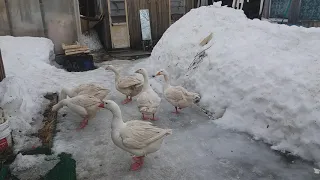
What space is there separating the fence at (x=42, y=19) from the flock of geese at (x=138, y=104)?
5.44m

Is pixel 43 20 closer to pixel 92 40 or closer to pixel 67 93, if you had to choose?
pixel 92 40

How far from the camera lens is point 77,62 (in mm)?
10258

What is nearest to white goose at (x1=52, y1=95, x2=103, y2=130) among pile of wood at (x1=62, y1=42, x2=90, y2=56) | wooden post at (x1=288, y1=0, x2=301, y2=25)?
pile of wood at (x1=62, y1=42, x2=90, y2=56)

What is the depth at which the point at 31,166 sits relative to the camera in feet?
13.8

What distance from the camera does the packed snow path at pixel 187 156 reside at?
13.4 ft

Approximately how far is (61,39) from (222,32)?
676cm

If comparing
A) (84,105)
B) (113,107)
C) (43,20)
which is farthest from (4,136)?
(43,20)

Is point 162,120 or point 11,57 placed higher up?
point 11,57

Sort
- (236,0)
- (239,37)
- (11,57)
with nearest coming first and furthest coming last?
(239,37) < (11,57) < (236,0)

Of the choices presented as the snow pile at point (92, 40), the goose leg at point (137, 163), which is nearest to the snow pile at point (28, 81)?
the goose leg at point (137, 163)

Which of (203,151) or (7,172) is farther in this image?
(203,151)

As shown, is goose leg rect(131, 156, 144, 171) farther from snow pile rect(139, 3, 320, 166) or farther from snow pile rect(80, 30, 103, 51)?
snow pile rect(80, 30, 103, 51)

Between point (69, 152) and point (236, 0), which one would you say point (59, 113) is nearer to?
point (69, 152)

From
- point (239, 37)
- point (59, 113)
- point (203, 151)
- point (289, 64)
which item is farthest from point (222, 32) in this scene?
point (59, 113)
